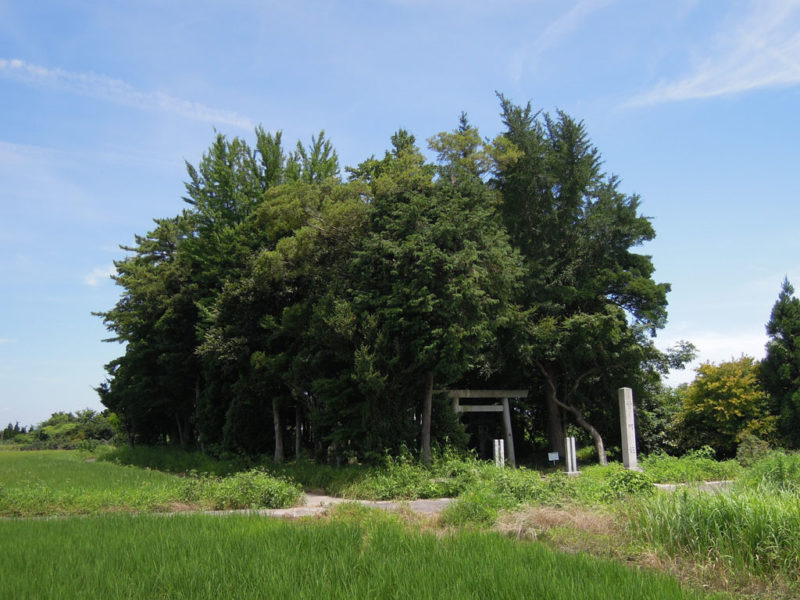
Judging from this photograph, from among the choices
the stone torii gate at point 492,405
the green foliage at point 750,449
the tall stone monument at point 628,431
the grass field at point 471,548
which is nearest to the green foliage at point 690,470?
the tall stone monument at point 628,431

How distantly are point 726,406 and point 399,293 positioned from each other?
50.4ft

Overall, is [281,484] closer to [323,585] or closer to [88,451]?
[323,585]

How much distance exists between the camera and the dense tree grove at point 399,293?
52.3 ft

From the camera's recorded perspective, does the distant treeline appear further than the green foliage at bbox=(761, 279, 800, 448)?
Yes

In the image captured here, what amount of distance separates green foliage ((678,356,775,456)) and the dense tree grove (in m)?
2.15

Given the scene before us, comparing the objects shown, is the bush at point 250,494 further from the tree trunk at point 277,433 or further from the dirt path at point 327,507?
the tree trunk at point 277,433

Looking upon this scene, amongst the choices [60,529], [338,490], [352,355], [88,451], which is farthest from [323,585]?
[88,451]

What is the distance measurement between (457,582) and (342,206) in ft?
44.9

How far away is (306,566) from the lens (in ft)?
18.4

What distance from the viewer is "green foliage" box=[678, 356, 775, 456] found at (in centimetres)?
2189

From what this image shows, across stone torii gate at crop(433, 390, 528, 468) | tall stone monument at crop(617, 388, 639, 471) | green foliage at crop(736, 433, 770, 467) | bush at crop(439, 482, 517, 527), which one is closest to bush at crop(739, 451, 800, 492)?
tall stone monument at crop(617, 388, 639, 471)

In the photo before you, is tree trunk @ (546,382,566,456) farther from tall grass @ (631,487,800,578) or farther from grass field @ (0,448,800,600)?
tall grass @ (631,487,800,578)

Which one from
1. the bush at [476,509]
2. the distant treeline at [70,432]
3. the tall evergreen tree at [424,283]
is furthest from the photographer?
the distant treeline at [70,432]

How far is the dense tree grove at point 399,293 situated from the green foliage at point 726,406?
2.15 m
